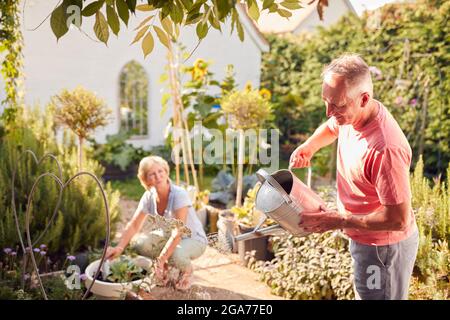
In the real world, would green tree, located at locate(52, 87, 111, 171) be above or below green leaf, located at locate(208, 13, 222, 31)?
below

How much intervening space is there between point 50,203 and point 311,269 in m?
1.74

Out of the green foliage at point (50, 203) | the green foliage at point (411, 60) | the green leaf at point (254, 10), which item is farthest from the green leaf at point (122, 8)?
the green foliage at point (411, 60)

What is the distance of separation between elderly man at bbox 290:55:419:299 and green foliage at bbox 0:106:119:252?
204 cm

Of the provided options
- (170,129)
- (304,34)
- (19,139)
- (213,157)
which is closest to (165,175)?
(19,139)

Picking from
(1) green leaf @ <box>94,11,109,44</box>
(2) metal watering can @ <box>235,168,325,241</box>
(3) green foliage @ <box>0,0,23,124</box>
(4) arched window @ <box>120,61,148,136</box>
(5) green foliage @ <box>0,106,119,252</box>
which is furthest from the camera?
(4) arched window @ <box>120,61,148,136</box>

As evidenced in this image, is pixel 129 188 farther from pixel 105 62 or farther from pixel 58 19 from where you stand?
pixel 58 19

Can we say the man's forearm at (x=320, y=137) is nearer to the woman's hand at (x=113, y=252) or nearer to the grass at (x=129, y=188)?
the woman's hand at (x=113, y=252)

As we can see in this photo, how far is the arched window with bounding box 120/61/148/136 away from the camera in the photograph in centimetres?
769

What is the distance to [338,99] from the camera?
5.28 ft

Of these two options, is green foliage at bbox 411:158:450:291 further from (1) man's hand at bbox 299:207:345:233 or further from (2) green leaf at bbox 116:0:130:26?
(2) green leaf at bbox 116:0:130:26

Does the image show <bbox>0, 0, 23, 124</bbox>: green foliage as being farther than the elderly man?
Yes

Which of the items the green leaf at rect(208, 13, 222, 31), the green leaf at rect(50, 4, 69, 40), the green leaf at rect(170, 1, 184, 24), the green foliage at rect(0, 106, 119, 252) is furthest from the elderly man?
the green foliage at rect(0, 106, 119, 252)

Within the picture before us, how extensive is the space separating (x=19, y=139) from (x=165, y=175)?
1418 millimetres

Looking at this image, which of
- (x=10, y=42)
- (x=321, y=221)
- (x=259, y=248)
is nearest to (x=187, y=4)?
(x=321, y=221)
